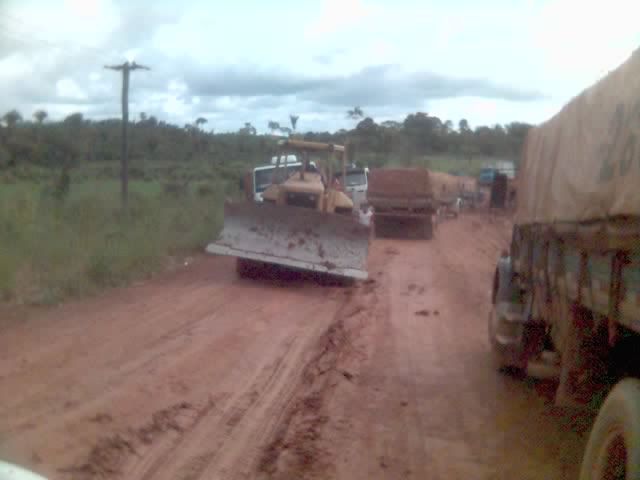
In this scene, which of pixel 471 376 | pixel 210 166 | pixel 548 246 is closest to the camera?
pixel 548 246

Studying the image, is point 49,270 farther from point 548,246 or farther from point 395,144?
point 395,144

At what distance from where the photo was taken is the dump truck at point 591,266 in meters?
4.16

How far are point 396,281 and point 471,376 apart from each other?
7467 millimetres

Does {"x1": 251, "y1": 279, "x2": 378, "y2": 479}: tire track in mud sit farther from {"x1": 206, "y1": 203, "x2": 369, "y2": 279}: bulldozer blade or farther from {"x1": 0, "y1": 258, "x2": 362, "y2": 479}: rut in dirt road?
{"x1": 206, "y1": 203, "x2": 369, "y2": 279}: bulldozer blade

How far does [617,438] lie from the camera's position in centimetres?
409

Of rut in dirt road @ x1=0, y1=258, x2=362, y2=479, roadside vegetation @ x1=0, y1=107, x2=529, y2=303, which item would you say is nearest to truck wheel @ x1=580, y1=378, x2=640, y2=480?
rut in dirt road @ x1=0, y1=258, x2=362, y2=479

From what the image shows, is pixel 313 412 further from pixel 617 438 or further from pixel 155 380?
pixel 617 438

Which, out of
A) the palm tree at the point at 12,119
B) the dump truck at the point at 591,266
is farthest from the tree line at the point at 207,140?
the dump truck at the point at 591,266

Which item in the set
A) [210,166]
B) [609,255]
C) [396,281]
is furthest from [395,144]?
[609,255]

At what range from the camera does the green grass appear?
44.4 feet

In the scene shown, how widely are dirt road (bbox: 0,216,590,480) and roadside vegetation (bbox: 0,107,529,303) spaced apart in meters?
2.05

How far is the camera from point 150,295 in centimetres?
1373

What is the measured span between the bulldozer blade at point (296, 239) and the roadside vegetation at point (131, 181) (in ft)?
6.99

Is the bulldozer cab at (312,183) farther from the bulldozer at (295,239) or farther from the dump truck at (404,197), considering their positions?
the dump truck at (404,197)
